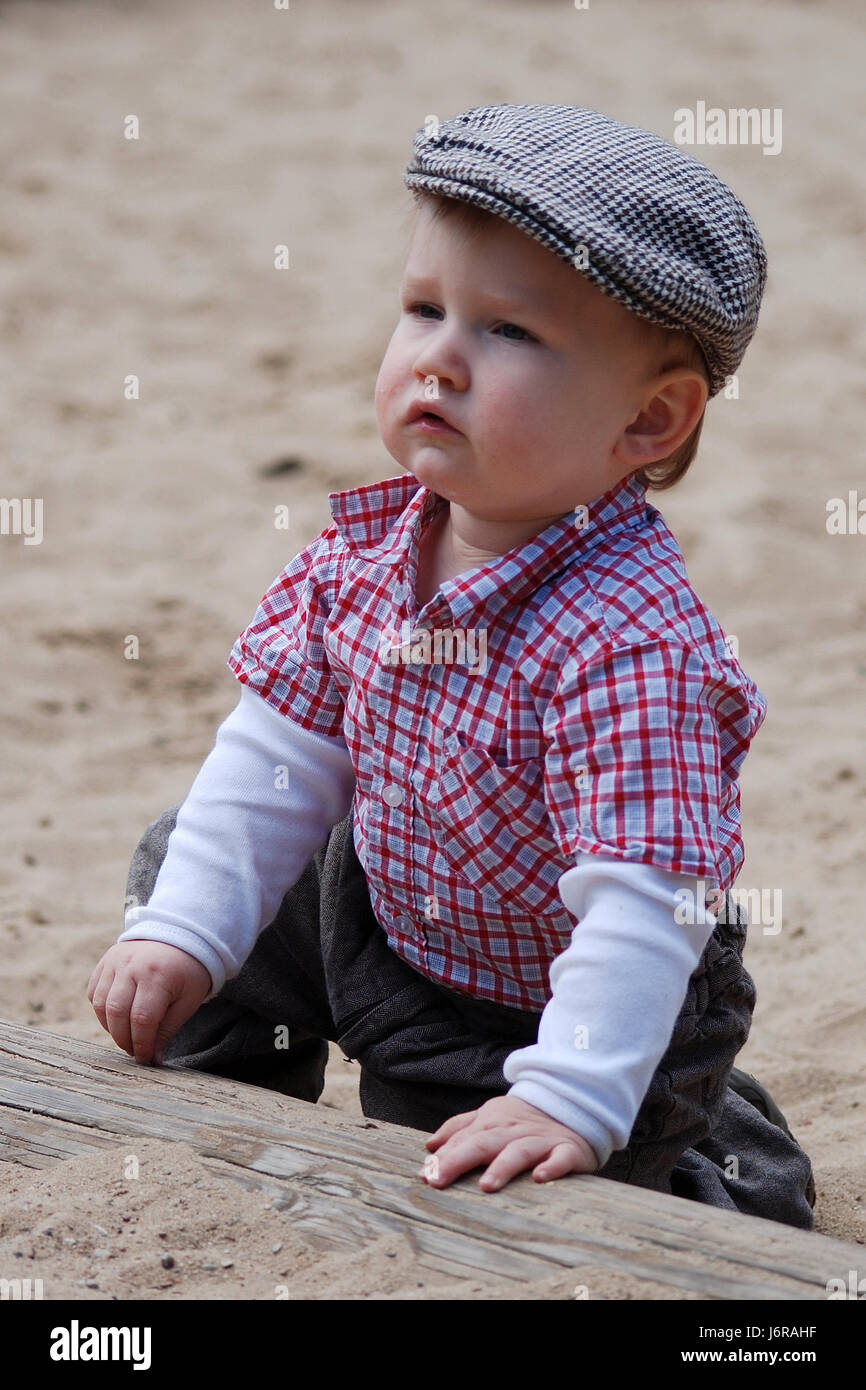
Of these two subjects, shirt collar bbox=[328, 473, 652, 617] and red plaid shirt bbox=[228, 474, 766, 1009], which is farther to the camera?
shirt collar bbox=[328, 473, 652, 617]

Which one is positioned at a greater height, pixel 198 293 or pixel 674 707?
pixel 198 293

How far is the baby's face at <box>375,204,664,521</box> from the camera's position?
160 centimetres

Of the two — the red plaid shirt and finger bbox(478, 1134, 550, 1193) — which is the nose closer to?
the red plaid shirt

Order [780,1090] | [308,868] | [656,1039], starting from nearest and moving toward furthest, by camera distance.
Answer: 1. [656,1039]
2. [308,868]
3. [780,1090]

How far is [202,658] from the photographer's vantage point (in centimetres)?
367

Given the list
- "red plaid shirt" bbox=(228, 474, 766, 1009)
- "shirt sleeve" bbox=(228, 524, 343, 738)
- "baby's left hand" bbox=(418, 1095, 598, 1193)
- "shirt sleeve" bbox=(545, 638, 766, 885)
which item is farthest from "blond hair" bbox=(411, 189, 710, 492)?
"baby's left hand" bbox=(418, 1095, 598, 1193)

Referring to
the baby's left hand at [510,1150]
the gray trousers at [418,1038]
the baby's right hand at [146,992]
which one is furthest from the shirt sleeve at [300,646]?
the baby's left hand at [510,1150]

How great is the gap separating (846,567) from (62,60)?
15.4 feet

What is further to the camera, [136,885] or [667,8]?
[667,8]

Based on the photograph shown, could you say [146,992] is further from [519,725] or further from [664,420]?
[664,420]
